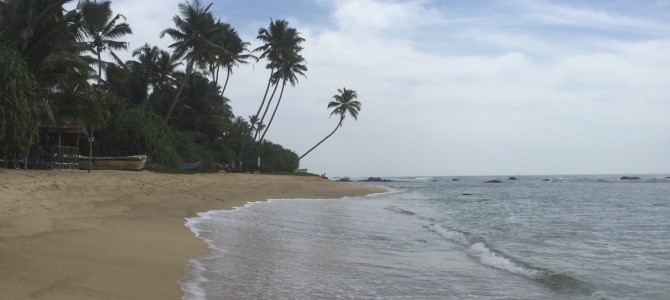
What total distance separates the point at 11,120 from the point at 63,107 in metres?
3.10

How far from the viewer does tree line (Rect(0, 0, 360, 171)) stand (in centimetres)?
1562

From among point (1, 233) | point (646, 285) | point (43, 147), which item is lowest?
point (646, 285)

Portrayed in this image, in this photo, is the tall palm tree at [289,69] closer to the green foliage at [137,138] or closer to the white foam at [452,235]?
the green foliage at [137,138]

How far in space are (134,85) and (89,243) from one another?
31.0 meters

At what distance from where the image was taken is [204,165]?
3450 centimetres

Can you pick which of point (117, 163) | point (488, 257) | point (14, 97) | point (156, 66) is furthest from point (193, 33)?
point (488, 257)

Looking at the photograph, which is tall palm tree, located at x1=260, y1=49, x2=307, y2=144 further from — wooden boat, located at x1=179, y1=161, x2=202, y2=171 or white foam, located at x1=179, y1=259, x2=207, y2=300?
white foam, located at x1=179, y1=259, x2=207, y2=300

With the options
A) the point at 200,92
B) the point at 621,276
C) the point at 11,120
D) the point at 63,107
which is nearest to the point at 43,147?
the point at 63,107

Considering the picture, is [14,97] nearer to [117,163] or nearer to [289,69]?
[117,163]

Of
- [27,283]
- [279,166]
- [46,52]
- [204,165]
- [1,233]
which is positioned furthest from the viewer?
[279,166]

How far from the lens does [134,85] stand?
117ft

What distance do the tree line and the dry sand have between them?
3.59 metres

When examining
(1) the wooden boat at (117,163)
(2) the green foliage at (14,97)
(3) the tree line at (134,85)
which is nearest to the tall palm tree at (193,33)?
(3) the tree line at (134,85)

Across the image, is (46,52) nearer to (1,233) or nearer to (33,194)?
(33,194)
